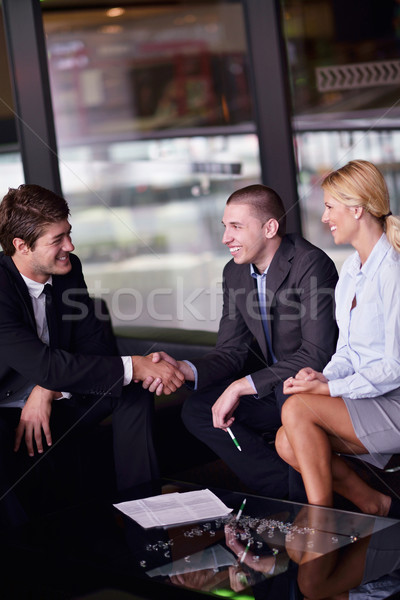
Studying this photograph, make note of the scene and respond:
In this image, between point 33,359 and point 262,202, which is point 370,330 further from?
point 33,359

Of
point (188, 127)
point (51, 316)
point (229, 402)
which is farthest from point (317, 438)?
point (188, 127)

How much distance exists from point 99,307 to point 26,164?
1128mm

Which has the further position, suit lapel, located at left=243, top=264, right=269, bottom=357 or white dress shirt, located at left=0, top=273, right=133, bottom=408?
suit lapel, located at left=243, top=264, right=269, bottom=357

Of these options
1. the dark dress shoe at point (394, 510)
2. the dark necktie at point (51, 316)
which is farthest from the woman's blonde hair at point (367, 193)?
the dark necktie at point (51, 316)

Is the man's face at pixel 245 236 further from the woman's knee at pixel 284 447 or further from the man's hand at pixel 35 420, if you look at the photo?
the man's hand at pixel 35 420

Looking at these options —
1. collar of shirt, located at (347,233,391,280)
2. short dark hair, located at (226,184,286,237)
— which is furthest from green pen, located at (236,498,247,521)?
short dark hair, located at (226,184,286,237)

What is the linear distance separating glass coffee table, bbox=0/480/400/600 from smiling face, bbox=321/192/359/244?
860mm

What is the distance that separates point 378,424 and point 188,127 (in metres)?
5.66

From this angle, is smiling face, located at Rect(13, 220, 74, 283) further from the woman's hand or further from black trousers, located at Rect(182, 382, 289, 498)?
the woman's hand

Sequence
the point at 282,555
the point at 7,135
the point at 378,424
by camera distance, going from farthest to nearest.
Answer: the point at 7,135
the point at 378,424
the point at 282,555

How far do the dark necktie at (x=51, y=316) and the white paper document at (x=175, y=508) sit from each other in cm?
81

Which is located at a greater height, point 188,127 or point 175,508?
point 188,127

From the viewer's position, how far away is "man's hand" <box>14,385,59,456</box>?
2.65 metres

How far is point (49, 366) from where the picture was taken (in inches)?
106
